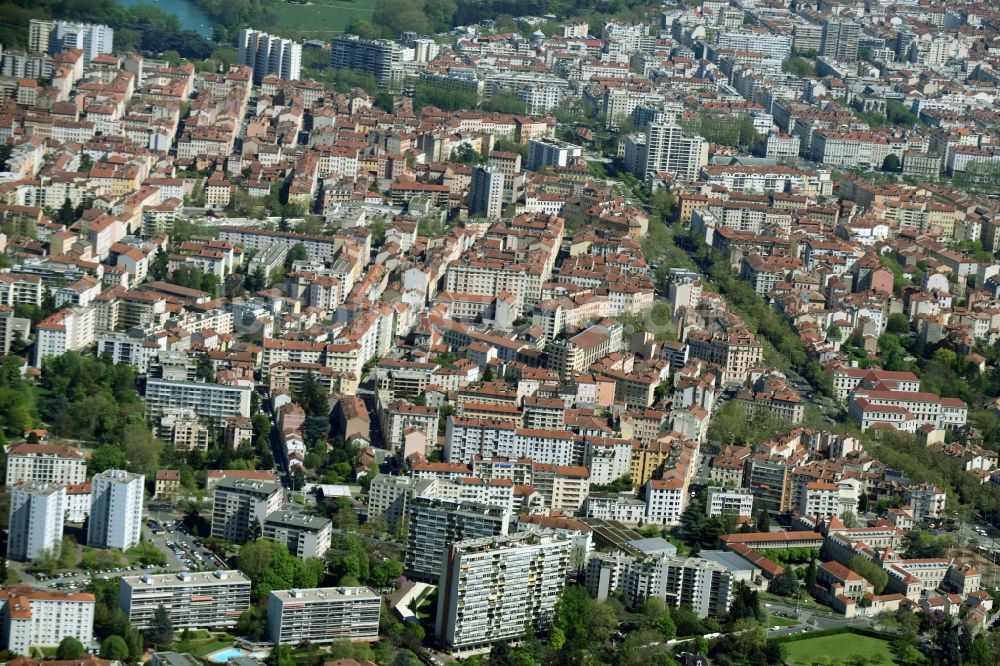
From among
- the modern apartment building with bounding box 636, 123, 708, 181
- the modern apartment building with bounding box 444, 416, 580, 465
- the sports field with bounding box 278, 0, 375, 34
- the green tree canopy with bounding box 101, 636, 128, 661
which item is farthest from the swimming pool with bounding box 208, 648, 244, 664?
the sports field with bounding box 278, 0, 375, 34

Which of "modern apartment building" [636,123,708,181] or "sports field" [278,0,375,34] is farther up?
"sports field" [278,0,375,34]

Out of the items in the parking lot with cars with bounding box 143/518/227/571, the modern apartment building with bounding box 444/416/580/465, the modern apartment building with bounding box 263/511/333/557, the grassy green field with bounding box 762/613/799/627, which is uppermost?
the modern apartment building with bounding box 444/416/580/465

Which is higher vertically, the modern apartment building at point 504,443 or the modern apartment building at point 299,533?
the modern apartment building at point 504,443

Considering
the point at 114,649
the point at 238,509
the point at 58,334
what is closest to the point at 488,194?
the point at 58,334

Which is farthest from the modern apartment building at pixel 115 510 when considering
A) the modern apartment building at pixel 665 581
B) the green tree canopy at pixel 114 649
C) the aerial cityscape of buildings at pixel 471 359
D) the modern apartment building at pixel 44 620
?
the modern apartment building at pixel 665 581

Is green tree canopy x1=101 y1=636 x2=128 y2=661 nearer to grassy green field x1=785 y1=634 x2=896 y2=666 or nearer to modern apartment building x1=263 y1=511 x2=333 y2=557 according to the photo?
modern apartment building x1=263 y1=511 x2=333 y2=557

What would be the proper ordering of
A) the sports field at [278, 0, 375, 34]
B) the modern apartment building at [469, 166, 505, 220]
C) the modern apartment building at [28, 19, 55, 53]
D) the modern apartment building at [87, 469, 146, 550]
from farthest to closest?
the sports field at [278, 0, 375, 34] → the modern apartment building at [28, 19, 55, 53] → the modern apartment building at [469, 166, 505, 220] → the modern apartment building at [87, 469, 146, 550]

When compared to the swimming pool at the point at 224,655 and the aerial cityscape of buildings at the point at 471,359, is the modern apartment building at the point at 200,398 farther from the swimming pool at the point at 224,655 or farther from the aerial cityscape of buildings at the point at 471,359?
the swimming pool at the point at 224,655

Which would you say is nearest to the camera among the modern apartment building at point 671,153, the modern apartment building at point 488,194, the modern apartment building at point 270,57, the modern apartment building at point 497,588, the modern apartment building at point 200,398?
the modern apartment building at point 497,588
